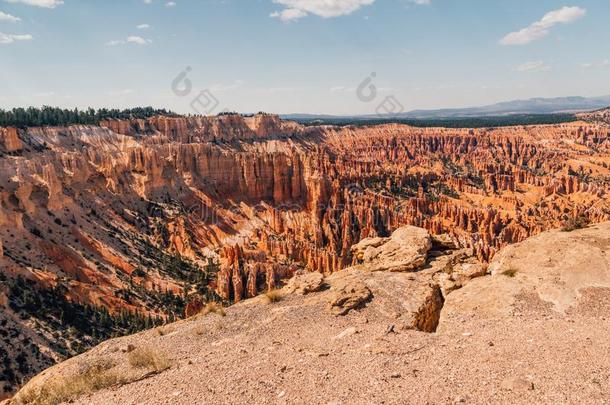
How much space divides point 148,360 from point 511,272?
1223 centimetres

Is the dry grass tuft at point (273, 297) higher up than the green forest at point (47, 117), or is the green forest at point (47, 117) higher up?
the green forest at point (47, 117)

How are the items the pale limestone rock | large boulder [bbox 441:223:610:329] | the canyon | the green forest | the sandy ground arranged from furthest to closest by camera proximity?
the green forest < the canyon < the pale limestone rock < large boulder [bbox 441:223:610:329] < the sandy ground

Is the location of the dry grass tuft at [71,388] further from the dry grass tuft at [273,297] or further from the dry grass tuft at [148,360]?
the dry grass tuft at [273,297]

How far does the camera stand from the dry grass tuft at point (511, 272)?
1504 cm

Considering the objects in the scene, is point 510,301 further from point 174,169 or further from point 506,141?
point 506,141

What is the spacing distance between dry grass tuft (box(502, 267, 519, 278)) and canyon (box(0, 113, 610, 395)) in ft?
5.94

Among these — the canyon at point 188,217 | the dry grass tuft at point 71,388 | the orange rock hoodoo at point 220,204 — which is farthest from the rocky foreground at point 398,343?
the orange rock hoodoo at point 220,204

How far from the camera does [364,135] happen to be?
480 ft

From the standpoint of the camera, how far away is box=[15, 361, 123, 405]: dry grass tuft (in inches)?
412

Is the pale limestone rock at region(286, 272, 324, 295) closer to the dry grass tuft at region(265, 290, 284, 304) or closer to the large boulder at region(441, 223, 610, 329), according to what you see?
the dry grass tuft at region(265, 290, 284, 304)

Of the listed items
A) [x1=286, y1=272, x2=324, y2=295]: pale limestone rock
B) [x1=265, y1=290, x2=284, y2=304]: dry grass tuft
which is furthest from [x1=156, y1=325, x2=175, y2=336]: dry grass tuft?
[x1=286, y1=272, x2=324, y2=295]: pale limestone rock

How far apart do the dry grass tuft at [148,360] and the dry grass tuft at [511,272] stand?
1153 centimetres

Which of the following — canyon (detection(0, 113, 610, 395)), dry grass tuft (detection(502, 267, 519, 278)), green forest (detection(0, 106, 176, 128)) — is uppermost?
green forest (detection(0, 106, 176, 128))

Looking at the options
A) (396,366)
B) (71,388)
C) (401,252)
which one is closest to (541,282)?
(401,252)
